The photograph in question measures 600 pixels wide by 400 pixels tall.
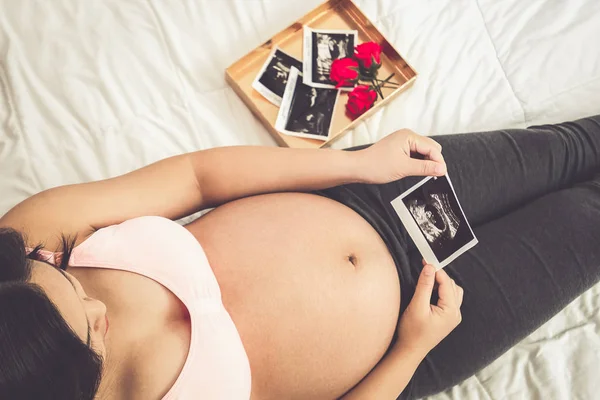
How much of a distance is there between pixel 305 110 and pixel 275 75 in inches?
5.4

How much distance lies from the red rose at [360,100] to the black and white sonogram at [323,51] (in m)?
0.09

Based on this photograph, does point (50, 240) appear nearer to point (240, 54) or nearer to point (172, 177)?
point (172, 177)

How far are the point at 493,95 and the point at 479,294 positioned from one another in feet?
2.05

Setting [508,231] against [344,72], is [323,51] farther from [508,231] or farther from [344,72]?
[508,231]

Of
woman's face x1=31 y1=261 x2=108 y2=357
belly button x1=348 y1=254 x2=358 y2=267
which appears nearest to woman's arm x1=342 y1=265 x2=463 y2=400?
belly button x1=348 y1=254 x2=358 y2=267

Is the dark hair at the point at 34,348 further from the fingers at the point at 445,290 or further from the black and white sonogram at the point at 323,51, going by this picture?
the black and white sonogram at the point at 323,51

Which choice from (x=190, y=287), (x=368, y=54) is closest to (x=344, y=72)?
(x=368, y=54)

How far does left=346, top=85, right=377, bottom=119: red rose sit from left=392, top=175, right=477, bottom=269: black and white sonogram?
1.26 ft

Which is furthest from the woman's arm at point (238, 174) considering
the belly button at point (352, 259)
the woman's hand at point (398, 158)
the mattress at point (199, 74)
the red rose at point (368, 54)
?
the red rose at point (368, 54)

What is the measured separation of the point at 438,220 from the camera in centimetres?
107

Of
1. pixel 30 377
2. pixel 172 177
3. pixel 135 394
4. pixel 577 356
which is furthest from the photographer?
pixel 577 356

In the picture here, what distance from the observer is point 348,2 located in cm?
151

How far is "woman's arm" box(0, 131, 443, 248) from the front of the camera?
3.20 feet

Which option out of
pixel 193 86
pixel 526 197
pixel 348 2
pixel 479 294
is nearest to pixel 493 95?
pixel 526 197
